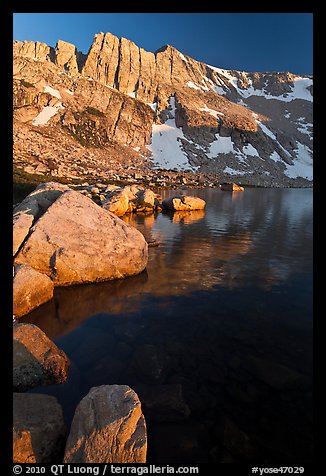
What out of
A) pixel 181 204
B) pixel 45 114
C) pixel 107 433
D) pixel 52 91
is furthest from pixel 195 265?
pixel 52 91

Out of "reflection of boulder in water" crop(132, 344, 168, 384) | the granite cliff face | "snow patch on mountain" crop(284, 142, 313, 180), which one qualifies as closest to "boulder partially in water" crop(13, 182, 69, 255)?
"reflection of boulder in water" crop(132, 344, 168, 384)

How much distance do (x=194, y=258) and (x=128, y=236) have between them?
5.02 metres

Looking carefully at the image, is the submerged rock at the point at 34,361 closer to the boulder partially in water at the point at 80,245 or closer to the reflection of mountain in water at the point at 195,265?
the reflection of mountain in water at the point at 195,265

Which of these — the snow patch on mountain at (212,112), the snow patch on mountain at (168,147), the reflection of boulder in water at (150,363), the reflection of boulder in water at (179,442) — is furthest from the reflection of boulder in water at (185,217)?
the snow patch on mountain at (212,112)

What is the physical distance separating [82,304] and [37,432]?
5638 mm

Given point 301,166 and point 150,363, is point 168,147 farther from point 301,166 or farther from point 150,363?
point 150,363

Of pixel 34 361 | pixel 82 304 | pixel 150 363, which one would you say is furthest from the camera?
pixel 82 304

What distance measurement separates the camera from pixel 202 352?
6723 millimetres

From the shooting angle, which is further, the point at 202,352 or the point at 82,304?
the point at 82,304

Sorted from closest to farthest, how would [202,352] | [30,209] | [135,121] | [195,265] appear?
[202,352], [30,209], [195,265], [135,121]
